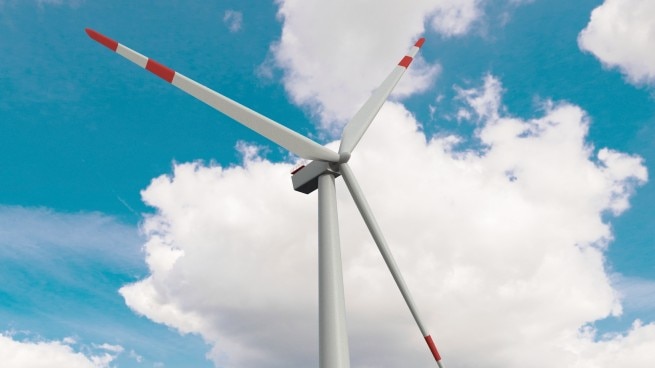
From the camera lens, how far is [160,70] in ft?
88.7

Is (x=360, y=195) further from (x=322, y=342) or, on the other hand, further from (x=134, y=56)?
(x=134, y=56)

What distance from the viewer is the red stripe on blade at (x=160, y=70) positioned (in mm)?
26984

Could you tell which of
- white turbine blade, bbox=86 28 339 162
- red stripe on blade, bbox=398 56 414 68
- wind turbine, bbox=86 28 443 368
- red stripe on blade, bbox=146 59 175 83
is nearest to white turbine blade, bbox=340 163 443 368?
wind turbine, bbox=86 28 443 368

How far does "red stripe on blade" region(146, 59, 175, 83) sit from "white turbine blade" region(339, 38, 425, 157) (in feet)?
32.3

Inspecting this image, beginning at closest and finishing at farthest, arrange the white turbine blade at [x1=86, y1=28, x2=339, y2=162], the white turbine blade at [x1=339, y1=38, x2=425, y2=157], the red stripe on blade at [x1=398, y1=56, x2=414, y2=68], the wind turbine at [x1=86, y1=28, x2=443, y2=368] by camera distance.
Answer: the wind turbine at [x1=86, y1=28, x2=443, y2=368] → the white turbine blade at [x1=86, y1=28, x2=339, y2=162] → the white turbine blade at [x1=339, y1=38, x2=425, y2=157] → the red stripe on blade at [x1=398, y1=56, x2=414, y2=68]

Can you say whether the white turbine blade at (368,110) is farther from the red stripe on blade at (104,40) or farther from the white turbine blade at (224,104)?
the red stripe on blade at (104,40)

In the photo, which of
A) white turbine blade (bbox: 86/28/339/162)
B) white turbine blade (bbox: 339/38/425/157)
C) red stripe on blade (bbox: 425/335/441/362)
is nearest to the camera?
white turbine blade (bbox: 86/28/339/162)

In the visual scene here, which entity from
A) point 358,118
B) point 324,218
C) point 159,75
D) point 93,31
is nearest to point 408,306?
point 324,218

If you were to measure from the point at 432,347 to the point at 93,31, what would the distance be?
2723 cm

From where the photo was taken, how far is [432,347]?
107ft

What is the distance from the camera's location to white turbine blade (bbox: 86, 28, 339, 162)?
88.3 feet

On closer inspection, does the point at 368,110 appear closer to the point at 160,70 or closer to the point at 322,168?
the point at 322,168

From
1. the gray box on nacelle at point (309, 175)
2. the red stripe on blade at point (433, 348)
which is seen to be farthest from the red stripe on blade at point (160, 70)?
the red stripe on blade at point (433, 348)

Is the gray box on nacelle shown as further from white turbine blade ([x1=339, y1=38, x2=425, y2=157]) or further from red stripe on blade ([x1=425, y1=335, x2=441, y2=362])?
red stripe on blade ([x1=425, y1=335, x2=441, y2=362])
